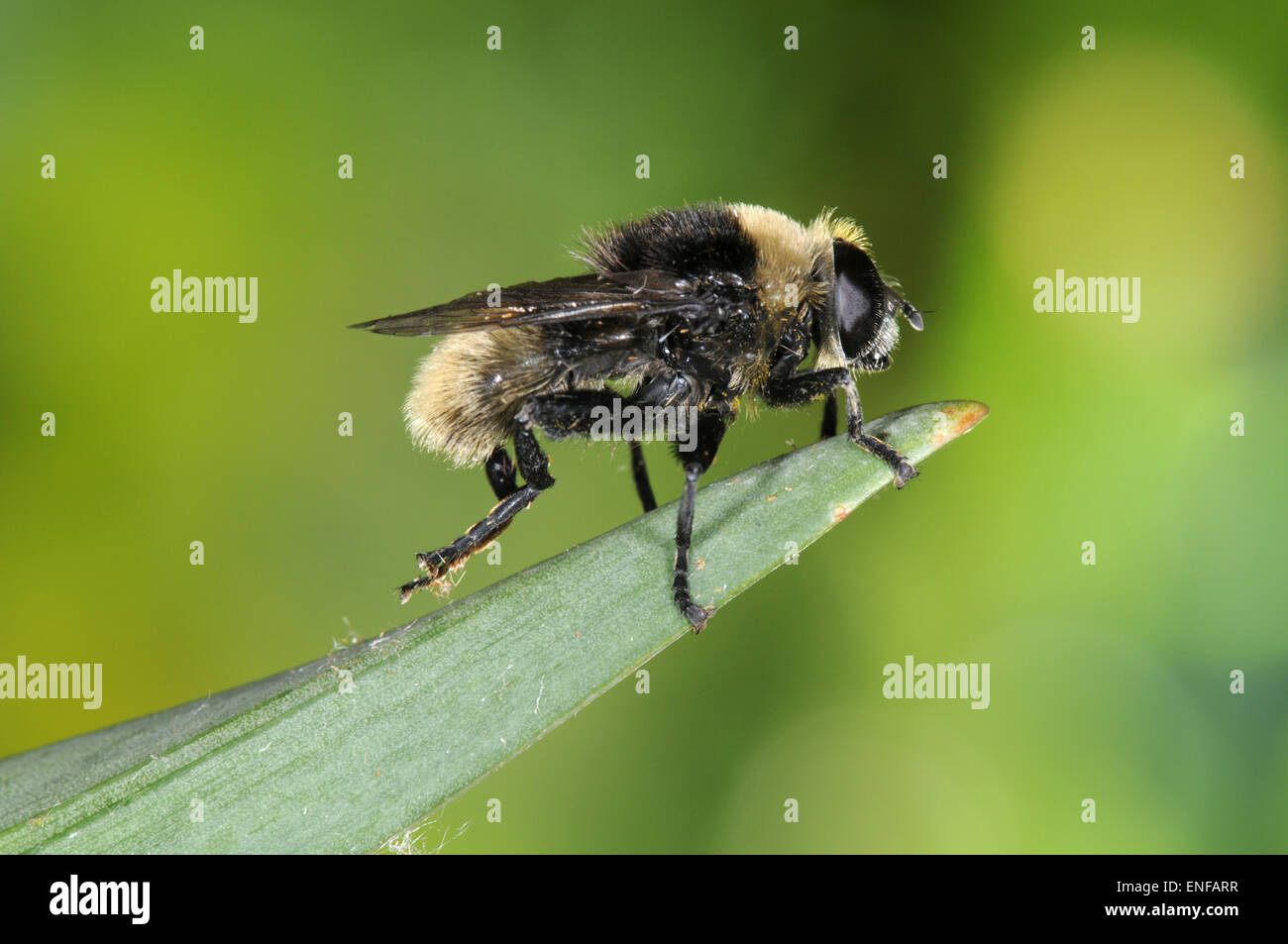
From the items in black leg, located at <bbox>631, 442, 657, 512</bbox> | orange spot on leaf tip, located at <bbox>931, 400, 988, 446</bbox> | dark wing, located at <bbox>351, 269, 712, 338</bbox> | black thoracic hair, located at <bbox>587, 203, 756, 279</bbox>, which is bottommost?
black leg, located at <bbox>631, 442, 657, 512</bbox>

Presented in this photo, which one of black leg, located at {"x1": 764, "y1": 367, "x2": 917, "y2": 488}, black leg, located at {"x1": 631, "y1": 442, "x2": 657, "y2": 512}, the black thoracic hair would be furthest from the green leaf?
black leg, located at {"x1": 631, "y1": 442, "x2": 657, "y2": 512}

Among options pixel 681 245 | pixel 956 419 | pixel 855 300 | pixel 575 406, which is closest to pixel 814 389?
pixel 855 300

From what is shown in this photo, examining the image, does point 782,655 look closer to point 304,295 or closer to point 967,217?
point 967,217

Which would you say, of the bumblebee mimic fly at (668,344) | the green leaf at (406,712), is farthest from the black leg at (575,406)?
the green leaf at (406,712)

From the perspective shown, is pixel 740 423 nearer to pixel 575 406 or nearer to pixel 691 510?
pixel 575 406

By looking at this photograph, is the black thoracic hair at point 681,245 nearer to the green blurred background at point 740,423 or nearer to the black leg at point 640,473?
the black leg at point 640,473

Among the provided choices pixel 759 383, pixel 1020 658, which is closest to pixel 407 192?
pixel 759 383

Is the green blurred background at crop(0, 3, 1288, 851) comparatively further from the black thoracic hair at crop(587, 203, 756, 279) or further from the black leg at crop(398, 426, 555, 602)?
the black thoracic hair at crop(587, 203, 756, 279)
